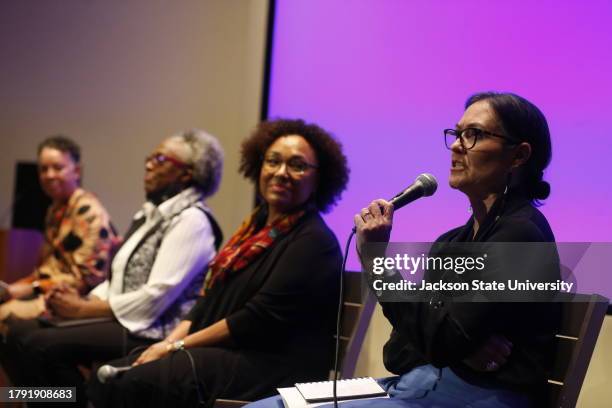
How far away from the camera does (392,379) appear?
5.74ft

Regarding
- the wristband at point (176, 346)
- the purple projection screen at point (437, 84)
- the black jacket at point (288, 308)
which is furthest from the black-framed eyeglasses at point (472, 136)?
the wristband at point (176, 346)

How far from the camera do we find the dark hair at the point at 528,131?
64.4 inches

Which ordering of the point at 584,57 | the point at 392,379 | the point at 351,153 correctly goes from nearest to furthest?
the point at 392,379, the point at 584,57, the point at 351,153

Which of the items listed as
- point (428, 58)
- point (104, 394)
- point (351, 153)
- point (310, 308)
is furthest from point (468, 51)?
point (104, 394)

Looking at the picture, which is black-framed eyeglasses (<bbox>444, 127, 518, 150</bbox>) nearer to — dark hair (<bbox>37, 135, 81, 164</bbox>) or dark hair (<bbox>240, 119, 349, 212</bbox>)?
dark hair (<bbox>240, 119, 349, 212</bbox>)

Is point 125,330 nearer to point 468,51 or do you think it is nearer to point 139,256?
point 139,256

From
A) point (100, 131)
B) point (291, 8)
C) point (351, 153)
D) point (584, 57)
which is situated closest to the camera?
point (584, 57)

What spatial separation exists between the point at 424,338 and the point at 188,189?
5.77ft

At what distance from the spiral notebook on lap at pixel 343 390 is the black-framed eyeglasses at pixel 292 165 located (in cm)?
97

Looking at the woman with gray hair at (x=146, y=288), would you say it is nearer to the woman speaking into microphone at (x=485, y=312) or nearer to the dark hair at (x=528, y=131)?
the woman speaking into microphone at (x=485, y=312)

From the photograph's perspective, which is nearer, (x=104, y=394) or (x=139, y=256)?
(x=104, y=394)

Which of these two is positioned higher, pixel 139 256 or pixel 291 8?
pixel 291 8

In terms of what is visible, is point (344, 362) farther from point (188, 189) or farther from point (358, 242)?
point (188, 189)

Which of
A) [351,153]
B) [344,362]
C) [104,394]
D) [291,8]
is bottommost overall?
[104,394]
